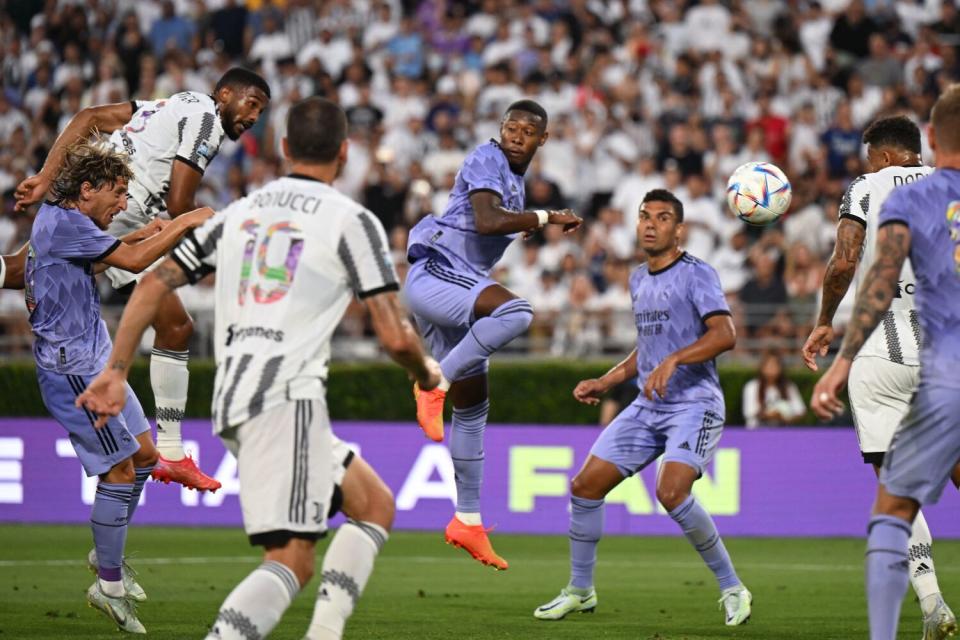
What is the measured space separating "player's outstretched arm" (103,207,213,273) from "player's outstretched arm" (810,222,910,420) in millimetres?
3712

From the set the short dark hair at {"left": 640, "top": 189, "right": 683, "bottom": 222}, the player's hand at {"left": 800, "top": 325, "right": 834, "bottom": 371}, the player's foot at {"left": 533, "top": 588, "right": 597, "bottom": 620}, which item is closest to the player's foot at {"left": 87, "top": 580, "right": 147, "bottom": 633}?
the player's foot at {"left": 533, "top": 588, "right": 597, "bottom": 620}

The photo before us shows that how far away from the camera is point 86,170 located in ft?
30.3

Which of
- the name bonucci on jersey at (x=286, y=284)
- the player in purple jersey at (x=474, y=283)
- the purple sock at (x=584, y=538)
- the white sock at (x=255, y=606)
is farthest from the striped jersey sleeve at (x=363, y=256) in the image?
the purple sock at (x=584, y=538)

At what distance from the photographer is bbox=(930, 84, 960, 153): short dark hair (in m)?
6.70

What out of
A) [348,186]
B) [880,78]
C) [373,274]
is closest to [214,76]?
[348,186]

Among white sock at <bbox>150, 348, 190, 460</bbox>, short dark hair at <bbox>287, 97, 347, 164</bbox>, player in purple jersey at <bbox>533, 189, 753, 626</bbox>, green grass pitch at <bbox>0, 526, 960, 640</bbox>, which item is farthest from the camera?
white sock at <bbox>150, 348, 190, 460</bbox>

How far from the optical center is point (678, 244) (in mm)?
10406

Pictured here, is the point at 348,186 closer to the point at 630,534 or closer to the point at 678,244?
the point at 630,534

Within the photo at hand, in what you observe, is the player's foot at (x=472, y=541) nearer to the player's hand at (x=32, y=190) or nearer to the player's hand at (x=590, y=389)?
the player's hand at (x=590, y=389)

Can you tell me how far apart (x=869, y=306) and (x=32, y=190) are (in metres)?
5.73

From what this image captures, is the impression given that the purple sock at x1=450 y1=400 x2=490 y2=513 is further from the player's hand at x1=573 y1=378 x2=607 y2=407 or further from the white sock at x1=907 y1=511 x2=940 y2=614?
the white sock at x1=907 y1=511 x2=940 y2=614

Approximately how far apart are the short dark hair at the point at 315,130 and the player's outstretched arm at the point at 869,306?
2.53 m

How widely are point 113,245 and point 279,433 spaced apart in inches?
123

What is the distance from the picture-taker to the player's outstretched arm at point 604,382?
411 inches
